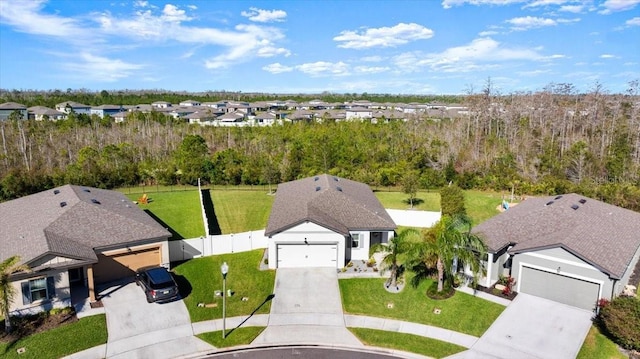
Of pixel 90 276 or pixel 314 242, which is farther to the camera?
pixel 314 242

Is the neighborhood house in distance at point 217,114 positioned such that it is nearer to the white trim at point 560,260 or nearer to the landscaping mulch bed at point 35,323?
the white trim at point 560,260

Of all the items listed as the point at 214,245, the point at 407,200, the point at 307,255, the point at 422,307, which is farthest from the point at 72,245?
the point at 407,200

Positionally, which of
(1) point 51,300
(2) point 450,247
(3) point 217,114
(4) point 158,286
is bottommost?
(1) point 51,300

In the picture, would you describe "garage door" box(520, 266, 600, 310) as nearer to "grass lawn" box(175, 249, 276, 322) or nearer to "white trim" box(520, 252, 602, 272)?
"white trim" box(520, 252, 602, 272)

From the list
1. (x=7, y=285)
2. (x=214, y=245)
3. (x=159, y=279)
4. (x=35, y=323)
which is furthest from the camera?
(x=214, y=245)

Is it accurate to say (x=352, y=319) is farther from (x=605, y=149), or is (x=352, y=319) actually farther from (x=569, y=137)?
(x=569, y=137)

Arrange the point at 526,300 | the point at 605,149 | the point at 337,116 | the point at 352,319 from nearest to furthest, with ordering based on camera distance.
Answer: the point at 352,319 < the point at 526,300 < the point at 605,149 < the point at 337,116

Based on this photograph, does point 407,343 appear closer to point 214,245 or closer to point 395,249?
point 395,249

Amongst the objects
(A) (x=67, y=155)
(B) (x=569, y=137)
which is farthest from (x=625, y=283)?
(A) (x=67, y=155)
